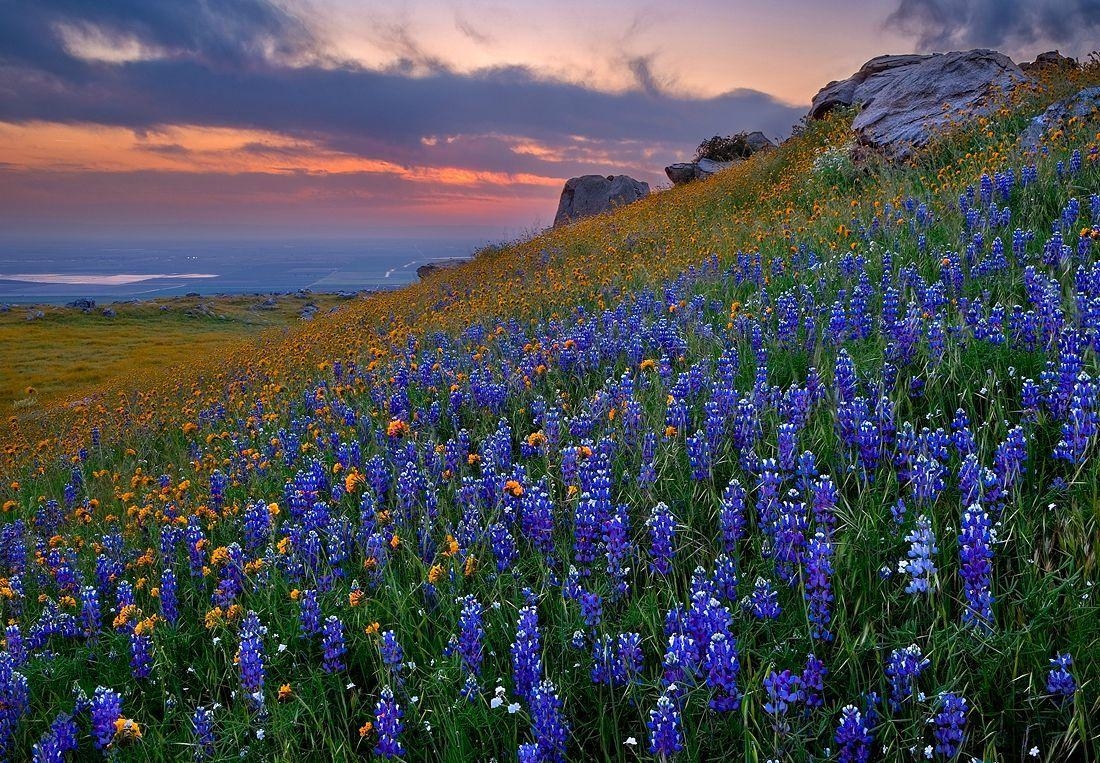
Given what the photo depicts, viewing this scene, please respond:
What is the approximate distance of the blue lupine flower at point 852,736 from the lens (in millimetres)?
2055

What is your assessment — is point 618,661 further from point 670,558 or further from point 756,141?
point 756,141

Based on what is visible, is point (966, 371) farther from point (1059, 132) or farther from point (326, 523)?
point (1059, 132)

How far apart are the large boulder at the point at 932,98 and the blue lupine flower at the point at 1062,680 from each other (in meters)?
11.8

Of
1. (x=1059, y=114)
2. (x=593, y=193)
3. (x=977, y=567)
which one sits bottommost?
(x=977, y=567)

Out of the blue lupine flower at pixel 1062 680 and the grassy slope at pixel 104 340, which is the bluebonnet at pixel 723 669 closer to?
the blue lupine flower at pixel 1062 680

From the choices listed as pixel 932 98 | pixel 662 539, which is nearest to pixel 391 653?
pixel 662 539

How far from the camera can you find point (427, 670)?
9.59 ft

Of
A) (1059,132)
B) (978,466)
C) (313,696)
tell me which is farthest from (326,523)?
(1059,132)

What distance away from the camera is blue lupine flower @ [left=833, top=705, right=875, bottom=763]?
2.05 metres

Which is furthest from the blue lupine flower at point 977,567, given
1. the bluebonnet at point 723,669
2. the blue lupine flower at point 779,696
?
the bluebonnet at point 723,669

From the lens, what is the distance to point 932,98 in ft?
46.1

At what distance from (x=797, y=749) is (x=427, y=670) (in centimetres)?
157

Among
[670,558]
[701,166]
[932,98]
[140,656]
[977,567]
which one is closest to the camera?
[977,567]

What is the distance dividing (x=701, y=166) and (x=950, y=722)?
31.3m
